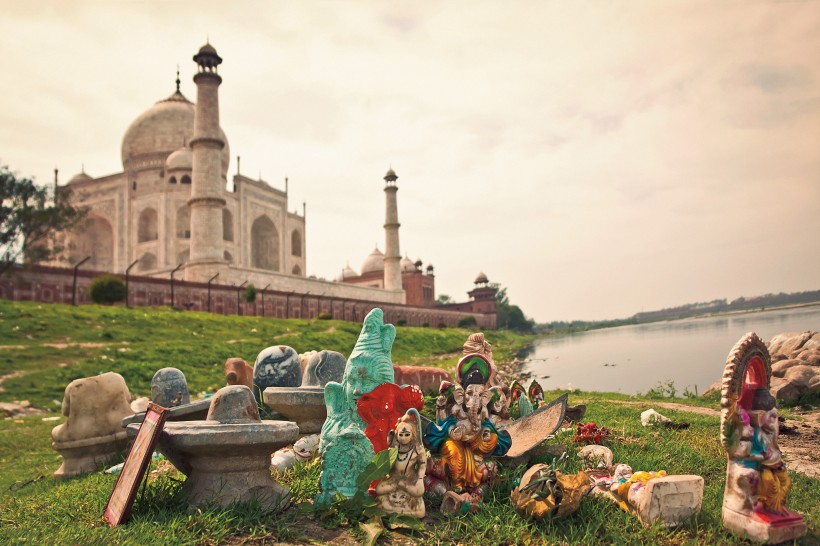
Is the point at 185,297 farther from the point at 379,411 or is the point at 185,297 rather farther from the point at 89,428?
the point at 379,411

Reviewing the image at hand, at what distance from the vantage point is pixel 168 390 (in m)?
6.83

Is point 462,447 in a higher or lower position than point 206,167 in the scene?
lower

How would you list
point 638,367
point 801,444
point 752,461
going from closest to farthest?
point 752,461, point 801,444, point 638,367

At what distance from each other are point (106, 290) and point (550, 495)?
73.0ft

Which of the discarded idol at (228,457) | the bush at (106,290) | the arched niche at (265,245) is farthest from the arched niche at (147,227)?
the discarded idol at (228,457)

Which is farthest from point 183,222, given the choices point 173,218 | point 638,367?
point 638,367

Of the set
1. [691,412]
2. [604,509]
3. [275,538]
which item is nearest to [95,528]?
[275,538]

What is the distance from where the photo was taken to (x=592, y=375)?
18484 mm

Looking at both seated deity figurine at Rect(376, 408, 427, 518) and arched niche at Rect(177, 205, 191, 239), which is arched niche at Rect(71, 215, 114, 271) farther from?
seated deity figurine at Rect(376, 408, 427, 518)

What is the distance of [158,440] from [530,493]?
2468 mm

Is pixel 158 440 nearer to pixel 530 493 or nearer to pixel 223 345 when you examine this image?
pixel 530 493

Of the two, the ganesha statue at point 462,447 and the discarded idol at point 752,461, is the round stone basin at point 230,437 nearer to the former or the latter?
the ganesha statue at point 462,447

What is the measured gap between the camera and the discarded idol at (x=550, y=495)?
355 cm

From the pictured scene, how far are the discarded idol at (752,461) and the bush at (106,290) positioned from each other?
22943mm
